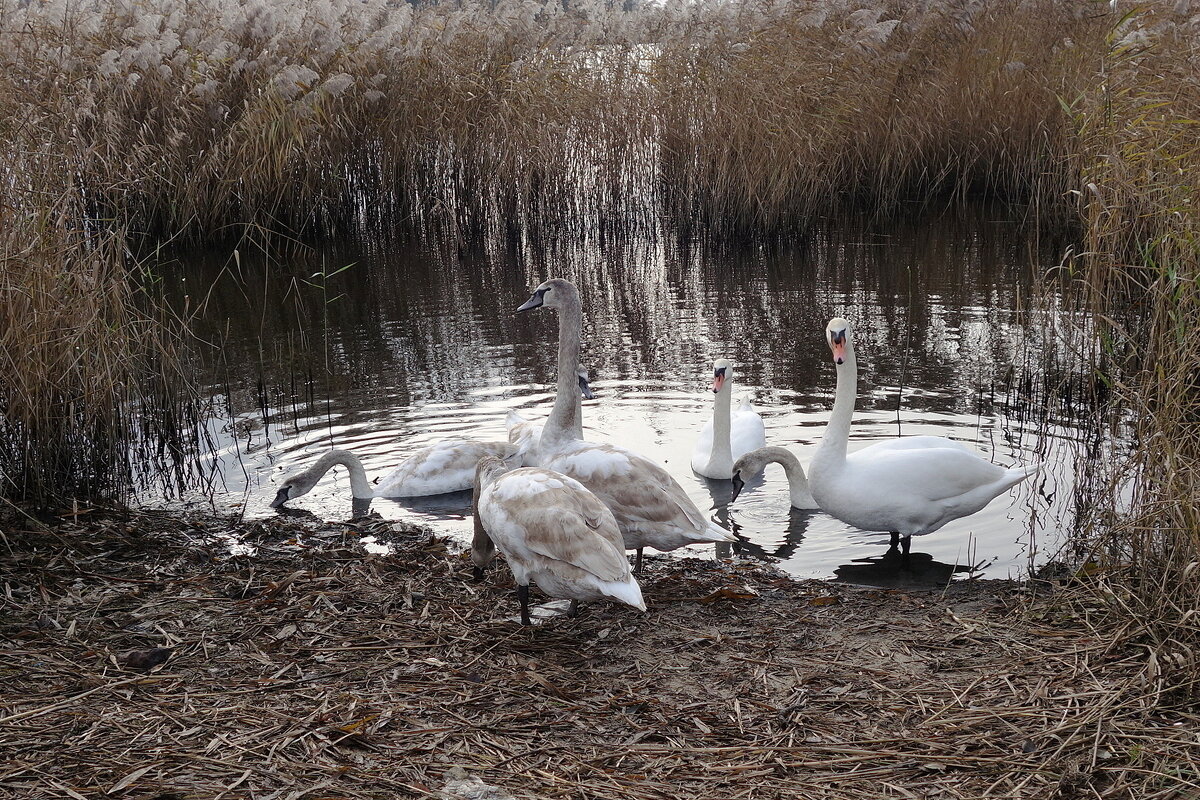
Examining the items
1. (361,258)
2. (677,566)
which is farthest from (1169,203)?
(361,258)

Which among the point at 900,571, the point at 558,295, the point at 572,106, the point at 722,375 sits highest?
the point at 572,106

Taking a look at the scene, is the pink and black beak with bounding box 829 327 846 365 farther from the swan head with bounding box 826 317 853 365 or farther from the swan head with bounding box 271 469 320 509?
the swan head with bounding box 271 469 320 509

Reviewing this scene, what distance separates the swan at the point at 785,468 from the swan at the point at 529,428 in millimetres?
963

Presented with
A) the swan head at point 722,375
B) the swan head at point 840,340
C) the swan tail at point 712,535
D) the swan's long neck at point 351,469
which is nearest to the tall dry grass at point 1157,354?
the swan head at point 840,340

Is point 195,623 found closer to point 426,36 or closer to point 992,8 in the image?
point 426,36

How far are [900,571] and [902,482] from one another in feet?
1.46

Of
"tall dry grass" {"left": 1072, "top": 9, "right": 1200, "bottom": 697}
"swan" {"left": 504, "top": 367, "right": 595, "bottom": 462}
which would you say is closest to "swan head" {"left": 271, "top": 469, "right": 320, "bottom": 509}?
"swan" {"left": 504, "top": 367, "right": 595, "bottom": 462}

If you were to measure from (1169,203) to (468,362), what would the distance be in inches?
234

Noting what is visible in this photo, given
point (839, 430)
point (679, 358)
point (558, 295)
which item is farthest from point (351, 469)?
point (679, 358)

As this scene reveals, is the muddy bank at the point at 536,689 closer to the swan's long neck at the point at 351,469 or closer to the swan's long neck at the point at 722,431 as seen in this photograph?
the swan's long neck at the point at 351,469

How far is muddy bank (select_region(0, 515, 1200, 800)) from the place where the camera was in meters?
3.20

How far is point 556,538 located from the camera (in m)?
4.32

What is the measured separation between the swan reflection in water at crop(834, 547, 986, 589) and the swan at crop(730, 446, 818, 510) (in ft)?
2.53

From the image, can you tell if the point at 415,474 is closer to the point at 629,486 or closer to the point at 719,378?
the point at 719,378
